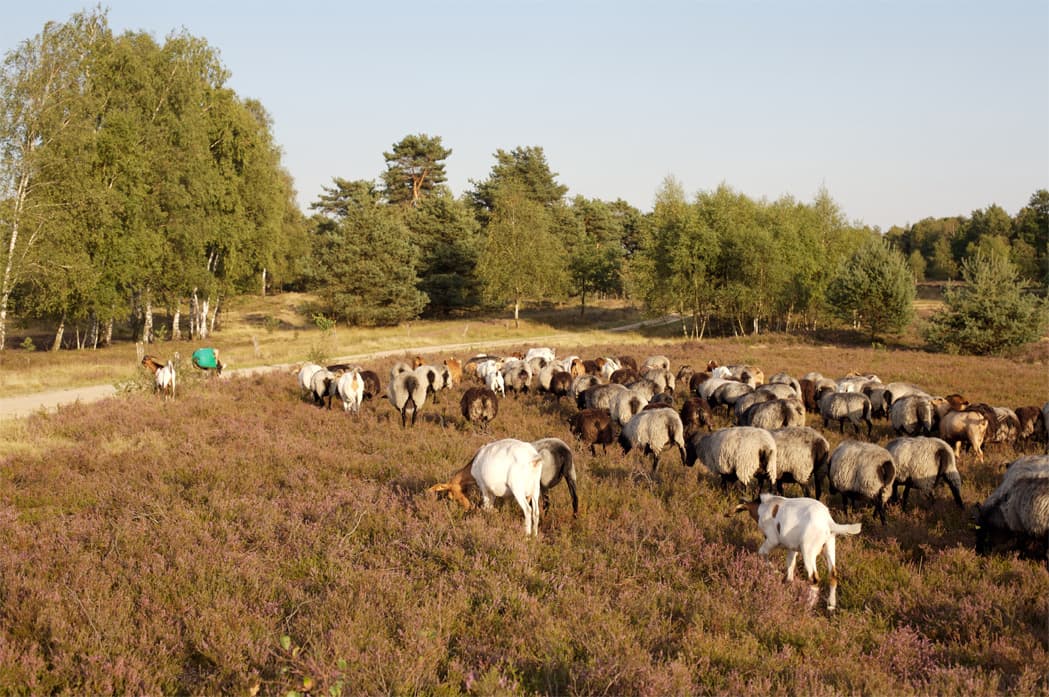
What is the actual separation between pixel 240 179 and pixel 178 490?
33790mm

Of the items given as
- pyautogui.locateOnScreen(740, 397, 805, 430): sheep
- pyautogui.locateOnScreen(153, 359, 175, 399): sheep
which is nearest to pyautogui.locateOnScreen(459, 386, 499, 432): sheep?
pyautogui.locateOnScreen(740, 397, 805, 430): sheep

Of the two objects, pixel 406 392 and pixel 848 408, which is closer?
pixel 848 408

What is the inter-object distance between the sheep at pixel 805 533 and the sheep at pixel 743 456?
238cm

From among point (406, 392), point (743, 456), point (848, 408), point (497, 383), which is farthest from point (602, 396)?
point (743, 456)

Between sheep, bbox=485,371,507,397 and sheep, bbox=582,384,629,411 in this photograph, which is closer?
sheep, bbox=582,384,629,411

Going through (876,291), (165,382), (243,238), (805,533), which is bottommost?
(805,533)

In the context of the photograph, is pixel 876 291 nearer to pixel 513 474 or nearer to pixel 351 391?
pixel 351 391

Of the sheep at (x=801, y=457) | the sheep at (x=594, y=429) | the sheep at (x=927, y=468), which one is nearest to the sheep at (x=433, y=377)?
the sheep at (x=594, y=429)

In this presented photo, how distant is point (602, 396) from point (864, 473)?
7.67 m

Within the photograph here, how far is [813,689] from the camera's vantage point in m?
4.90

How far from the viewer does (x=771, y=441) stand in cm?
989

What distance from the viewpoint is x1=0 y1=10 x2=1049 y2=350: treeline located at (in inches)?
1107

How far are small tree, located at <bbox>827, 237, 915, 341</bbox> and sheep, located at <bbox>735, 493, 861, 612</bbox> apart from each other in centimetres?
3755

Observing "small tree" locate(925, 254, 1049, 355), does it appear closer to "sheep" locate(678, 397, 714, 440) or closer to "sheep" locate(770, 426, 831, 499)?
"sheep" locate(678, 397, 714, 440)
